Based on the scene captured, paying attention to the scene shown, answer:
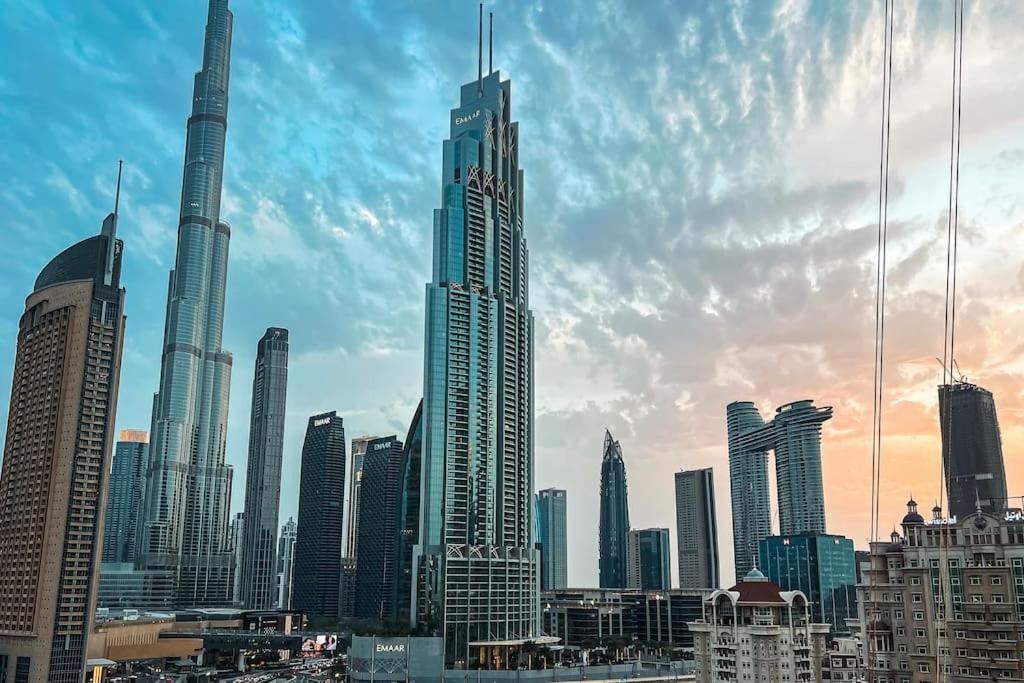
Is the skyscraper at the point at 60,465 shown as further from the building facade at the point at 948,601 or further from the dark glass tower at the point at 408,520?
the building facade at the point at 948,601

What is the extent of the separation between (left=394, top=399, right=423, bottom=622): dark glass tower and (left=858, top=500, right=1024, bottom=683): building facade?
8861 cm

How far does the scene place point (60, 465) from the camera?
112 m

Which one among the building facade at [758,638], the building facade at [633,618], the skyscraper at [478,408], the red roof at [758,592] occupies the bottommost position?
the building facade at [633,618]

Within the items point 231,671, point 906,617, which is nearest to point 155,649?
point 231,671

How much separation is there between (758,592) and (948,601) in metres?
24.0

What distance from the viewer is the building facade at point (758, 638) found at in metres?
78.1

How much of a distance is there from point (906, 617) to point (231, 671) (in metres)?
129

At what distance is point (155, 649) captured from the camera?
17462 cm

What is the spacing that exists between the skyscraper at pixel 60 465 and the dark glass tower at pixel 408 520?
5012 cm

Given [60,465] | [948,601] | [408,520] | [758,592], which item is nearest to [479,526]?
[408,520]

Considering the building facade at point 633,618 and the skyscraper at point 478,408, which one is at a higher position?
the skyscraper at point 478,408

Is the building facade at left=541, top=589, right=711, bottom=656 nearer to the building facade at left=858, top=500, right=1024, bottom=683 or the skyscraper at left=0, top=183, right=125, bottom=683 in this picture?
the skyscraper at left=0, top=183, right=125, bottom=683

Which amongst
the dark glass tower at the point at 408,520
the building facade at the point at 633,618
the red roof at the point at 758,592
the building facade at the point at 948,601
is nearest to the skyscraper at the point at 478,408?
the dark glass tower at the point at 408,520

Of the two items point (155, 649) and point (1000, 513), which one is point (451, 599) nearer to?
point (155, 649)
